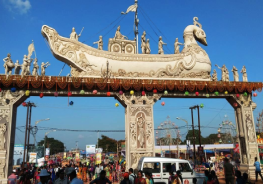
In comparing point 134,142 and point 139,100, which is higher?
point 139,100

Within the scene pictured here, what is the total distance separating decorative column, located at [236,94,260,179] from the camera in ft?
53.6

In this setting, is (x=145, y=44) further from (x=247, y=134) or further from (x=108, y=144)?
(x=108, y=144)

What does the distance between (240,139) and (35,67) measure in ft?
52.7

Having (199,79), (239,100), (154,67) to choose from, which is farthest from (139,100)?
(239,100)

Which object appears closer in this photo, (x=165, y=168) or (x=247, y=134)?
(x=165, y=168)

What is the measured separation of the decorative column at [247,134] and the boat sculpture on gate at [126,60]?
3.41 metres

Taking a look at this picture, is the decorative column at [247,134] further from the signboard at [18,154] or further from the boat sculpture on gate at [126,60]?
the signboard at [18,154]

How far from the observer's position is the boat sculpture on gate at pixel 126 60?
16.6m

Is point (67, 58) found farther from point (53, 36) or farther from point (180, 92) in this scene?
point (180, 92)

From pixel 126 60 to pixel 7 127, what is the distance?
9.15 m

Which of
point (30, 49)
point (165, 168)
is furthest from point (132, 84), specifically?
point (30, 49)

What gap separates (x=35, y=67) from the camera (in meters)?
16.4

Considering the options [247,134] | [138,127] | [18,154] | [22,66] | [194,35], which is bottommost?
[18,154]

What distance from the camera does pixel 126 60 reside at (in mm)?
→ 17172
